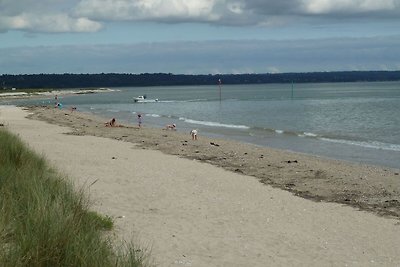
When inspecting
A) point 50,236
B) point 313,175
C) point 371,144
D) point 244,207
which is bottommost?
point 371,144

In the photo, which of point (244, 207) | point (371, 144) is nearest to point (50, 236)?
point (244, 207)

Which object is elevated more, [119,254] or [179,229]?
[119,254]

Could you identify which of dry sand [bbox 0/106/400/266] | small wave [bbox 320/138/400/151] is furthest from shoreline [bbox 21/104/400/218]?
small wave [bbox 320/138/400/151]

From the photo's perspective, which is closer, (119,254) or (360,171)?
(119,254)

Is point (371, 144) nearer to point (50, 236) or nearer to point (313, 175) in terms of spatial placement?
point (313, 175)

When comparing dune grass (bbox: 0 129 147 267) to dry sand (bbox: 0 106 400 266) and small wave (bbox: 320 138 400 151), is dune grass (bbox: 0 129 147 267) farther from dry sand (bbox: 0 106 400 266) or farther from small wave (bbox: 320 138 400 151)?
small wave (bbox: 320 138 400 151)

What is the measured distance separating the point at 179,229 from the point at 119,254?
150 inches

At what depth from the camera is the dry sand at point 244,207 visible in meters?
7.37

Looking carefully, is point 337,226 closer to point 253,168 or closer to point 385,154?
point 253,168

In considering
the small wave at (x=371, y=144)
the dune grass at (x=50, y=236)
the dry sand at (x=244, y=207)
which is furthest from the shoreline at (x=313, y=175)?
the dune grass at (x=50, y=236)

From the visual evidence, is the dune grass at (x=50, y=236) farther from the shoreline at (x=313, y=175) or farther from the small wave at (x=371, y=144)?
the small wave at (x=371, y=144)

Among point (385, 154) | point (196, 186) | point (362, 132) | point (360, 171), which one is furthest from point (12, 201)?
point (362, 132)

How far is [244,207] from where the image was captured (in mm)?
10102

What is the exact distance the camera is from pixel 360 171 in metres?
15.4
